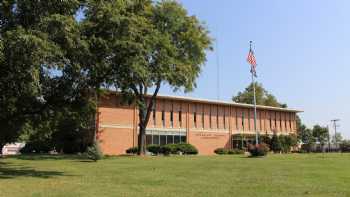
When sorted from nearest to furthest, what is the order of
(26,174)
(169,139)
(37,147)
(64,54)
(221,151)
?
(64,54)
(26,174)
(37,147)
(169,139)
(221,151)

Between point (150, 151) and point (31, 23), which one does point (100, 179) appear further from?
point (150, 151)

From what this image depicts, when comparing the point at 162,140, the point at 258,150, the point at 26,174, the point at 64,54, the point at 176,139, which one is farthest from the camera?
the point at 176,139

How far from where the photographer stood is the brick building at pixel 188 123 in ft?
184

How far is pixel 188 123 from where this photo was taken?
64.4m

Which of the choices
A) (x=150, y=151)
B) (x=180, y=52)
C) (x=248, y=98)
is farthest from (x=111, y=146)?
(x=248, y=98)

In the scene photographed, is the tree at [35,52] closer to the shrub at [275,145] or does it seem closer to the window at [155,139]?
the window at [155,139]

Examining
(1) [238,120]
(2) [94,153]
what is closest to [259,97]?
(1) [238,120]

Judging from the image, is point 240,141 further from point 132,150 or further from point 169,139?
point 132,150

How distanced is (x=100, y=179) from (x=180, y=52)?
29.1 metres

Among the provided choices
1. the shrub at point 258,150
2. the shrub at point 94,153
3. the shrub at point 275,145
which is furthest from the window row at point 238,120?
the shrub at point 94,153

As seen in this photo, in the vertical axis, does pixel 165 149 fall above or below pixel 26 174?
above

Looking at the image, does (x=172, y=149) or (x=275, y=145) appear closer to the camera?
(x=172, y=149)

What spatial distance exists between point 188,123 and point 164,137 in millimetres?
4657

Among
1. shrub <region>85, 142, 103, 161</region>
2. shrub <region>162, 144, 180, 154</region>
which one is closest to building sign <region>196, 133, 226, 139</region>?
shrub <region>162, 144, 180, 154</region>
